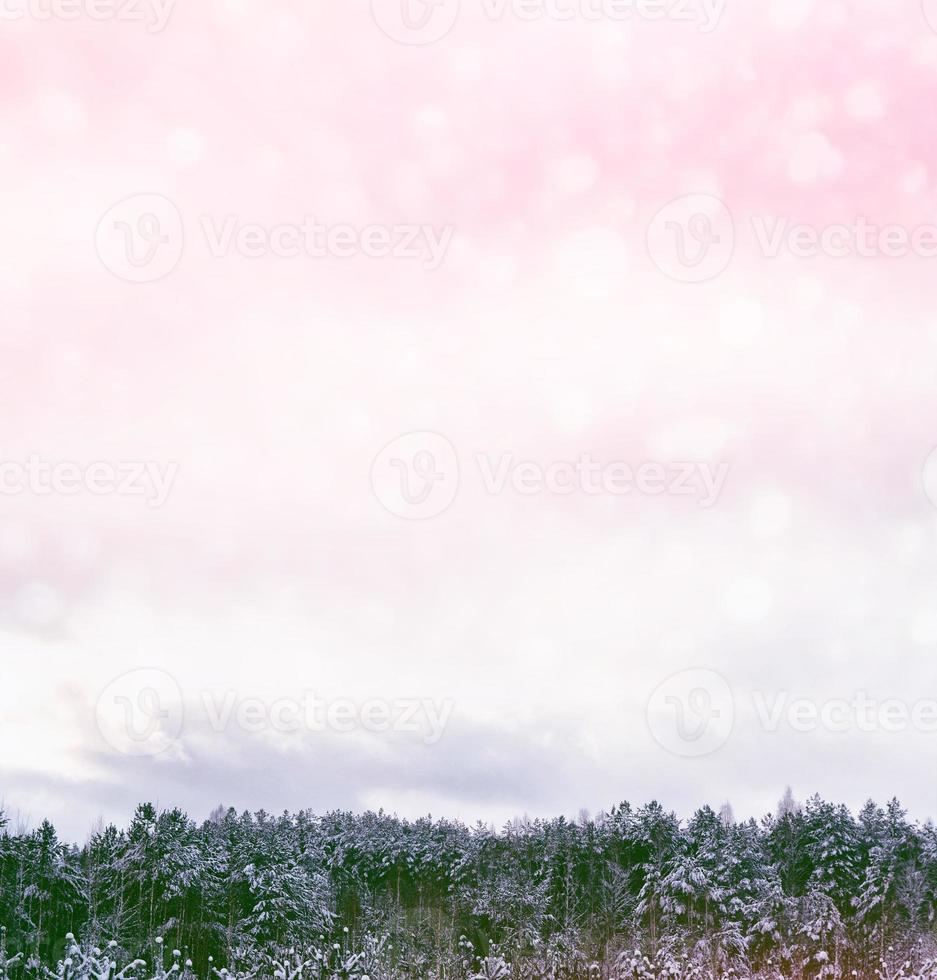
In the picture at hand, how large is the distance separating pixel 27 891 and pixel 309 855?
20.7 meters

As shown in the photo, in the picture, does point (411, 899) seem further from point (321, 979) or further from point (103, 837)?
point (321, 979)

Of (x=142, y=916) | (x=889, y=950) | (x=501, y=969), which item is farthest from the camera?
(x=889, y=950)

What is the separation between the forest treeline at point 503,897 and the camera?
1668 inches

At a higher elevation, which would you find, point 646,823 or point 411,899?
point 646,823

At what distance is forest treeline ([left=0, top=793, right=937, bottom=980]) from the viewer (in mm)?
42375

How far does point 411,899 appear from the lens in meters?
61.5

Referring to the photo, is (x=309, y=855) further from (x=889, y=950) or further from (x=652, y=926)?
(x=889, y=950)

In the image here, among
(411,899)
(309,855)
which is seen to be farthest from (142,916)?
(411,899)

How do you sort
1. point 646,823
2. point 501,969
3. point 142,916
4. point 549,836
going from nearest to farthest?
1. point 501,969
2. point 142,916
3. point 646,823
4. point 549,836

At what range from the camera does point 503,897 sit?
55781mm

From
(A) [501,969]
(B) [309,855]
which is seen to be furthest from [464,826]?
(A) [501,969]

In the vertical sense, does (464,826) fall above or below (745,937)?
above

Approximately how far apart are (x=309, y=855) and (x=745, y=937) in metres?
23.7

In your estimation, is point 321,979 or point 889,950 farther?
point 889,950
